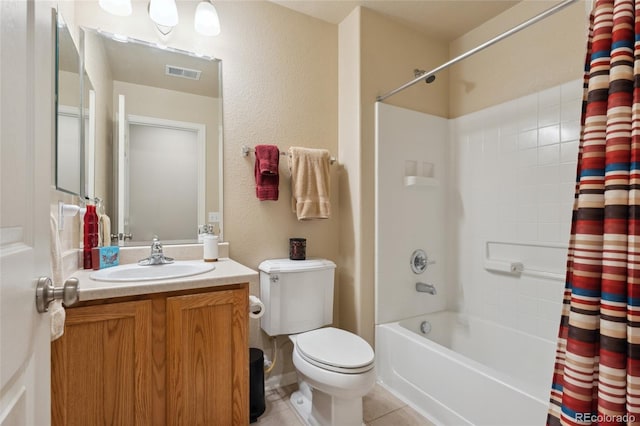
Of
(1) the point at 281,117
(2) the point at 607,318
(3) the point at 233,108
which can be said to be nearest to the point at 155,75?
(3) the point at 233,108

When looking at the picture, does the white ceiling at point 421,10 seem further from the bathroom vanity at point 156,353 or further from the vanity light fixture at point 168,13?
the bathroom vanity at point 156,353

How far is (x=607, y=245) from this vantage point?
2.07 ft

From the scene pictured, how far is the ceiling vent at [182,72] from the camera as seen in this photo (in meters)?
1.78

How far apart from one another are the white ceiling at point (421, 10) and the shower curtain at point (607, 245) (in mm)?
1648

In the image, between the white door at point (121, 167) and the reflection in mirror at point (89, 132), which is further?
the white door at point (121, 167)

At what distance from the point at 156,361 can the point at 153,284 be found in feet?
1.01

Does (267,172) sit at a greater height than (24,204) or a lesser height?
greater

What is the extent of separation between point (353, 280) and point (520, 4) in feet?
7.10

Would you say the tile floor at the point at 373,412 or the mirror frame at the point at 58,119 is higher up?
the mirror frame at the point at 58,119

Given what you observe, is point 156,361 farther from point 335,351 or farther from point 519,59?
point 519,59

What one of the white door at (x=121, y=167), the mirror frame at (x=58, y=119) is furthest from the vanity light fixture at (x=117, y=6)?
the white door at (x=121, y=167)

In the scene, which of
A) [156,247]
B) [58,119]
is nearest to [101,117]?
[58,119]

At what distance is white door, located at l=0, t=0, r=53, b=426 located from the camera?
16.9 inches

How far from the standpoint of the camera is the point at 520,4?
208 centimetres
